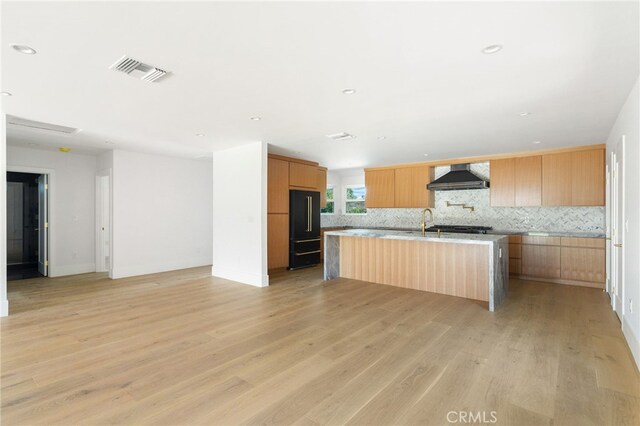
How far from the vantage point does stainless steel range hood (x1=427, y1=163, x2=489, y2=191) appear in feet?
21.5

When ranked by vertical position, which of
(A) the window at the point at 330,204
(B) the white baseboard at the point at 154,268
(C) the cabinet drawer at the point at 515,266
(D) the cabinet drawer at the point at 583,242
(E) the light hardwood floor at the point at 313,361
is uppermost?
(A) the window at the point at 330,204

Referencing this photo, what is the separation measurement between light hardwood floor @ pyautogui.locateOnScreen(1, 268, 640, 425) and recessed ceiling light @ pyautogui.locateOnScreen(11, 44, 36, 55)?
2449 millimetres

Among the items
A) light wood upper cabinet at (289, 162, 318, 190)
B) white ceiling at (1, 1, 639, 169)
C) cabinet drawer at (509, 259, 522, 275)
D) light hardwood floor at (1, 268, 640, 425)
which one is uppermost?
white ceiling at (1, 1, 639, 169)

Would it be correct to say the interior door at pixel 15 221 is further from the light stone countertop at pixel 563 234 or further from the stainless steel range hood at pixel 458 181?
the light stone countertop at pixel 563 234

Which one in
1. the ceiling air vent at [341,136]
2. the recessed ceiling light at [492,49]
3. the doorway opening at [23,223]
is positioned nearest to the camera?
the recessed ceiling light at [492,49]

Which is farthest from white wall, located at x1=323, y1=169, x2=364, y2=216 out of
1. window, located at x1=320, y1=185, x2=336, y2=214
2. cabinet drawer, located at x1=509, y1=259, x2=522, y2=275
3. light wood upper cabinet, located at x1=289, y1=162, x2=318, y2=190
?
cabinet drawer, located at x1=509, y1=259, x2=522, y2=275

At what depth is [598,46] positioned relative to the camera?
2209 mm

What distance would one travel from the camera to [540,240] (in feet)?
18.8

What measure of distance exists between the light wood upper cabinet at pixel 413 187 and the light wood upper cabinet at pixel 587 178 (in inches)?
105

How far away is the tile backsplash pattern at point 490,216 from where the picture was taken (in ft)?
19.3

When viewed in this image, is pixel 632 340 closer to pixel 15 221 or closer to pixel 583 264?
pixel 583 264

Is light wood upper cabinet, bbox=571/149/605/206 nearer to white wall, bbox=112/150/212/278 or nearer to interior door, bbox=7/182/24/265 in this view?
white wall, bbox=112/150/212/278

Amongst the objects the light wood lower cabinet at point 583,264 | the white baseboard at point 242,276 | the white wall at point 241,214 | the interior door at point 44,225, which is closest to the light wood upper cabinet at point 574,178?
the light wood lower cabinet at point 583,264

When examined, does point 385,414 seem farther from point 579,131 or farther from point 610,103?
point 579,131
